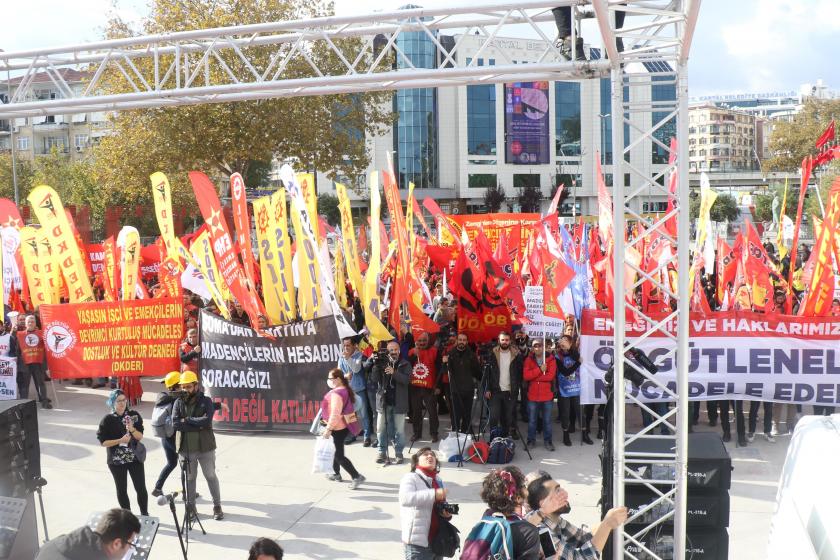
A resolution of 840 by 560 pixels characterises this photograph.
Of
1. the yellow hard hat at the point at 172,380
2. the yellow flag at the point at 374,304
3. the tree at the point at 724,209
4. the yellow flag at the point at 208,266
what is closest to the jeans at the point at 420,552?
the yellow hard hat at the point at 172,380

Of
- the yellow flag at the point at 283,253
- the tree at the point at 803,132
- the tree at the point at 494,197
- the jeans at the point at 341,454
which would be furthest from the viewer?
the tree at the point at 494,197

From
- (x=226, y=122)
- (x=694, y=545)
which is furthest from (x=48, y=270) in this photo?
(x=226, y=122)

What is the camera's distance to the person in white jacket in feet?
21.0

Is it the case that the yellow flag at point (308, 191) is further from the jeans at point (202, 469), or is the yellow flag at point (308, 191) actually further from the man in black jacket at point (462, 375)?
the jeans at point (202, 469)

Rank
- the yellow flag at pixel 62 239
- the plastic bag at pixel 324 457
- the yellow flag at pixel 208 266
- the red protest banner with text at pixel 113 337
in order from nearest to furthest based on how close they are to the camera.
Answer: the plastic bag at pixel 324 457, the yellow flag at pixel 208 266, the red protest banner with text at pixel 113 337, the yellow flag at pixel 62 239

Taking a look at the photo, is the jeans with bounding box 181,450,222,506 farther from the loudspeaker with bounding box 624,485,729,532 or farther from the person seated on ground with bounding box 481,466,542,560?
the loudspeaker with bounding box 624,485,729,532

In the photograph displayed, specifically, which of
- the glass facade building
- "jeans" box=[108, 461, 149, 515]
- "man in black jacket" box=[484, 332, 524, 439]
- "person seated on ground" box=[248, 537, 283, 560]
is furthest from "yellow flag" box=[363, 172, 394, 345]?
the glass facade building

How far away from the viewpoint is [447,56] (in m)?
10.0

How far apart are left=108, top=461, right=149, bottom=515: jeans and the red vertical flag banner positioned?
12.5 feet

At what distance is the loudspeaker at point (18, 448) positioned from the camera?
7.61 meters

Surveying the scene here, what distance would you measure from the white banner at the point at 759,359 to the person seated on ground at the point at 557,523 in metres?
6.12

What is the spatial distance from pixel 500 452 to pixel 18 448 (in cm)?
562

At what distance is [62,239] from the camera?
14.7 metres

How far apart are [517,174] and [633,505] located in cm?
7239
